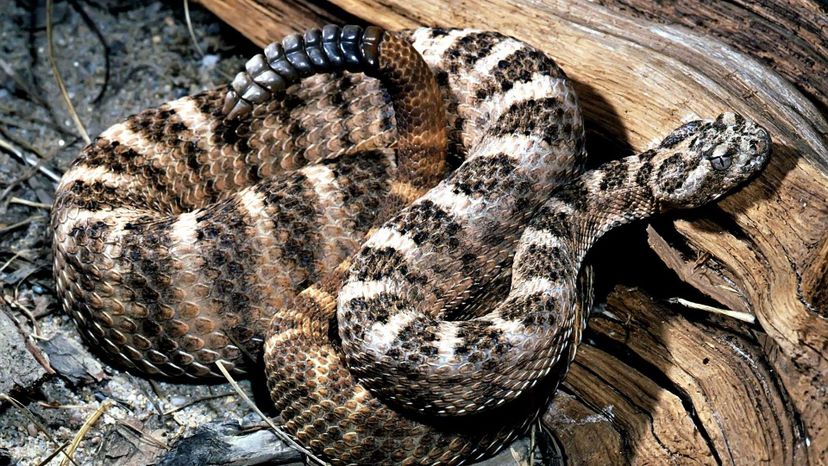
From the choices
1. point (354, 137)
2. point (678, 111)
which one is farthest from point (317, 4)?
point (678, 111)

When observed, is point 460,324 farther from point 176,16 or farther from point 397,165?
point 176,16

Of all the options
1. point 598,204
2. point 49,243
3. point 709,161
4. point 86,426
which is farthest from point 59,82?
point 709,161

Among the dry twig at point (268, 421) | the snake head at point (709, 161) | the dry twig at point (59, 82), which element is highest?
the snake head at point (709, 161)

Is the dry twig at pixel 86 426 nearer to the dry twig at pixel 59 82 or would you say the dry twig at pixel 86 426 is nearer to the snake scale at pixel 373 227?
the snake scale at pixel 373 227

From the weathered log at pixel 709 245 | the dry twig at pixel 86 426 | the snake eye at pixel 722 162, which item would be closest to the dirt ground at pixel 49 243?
the dry twig at pixel 86 426

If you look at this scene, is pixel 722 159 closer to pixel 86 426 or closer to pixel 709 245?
pixel 709 245

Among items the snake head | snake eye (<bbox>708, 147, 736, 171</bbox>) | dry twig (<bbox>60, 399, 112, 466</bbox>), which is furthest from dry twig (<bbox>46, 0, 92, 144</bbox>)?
snake eye (<bbox>708, 147, 736, 171</bbox>)
